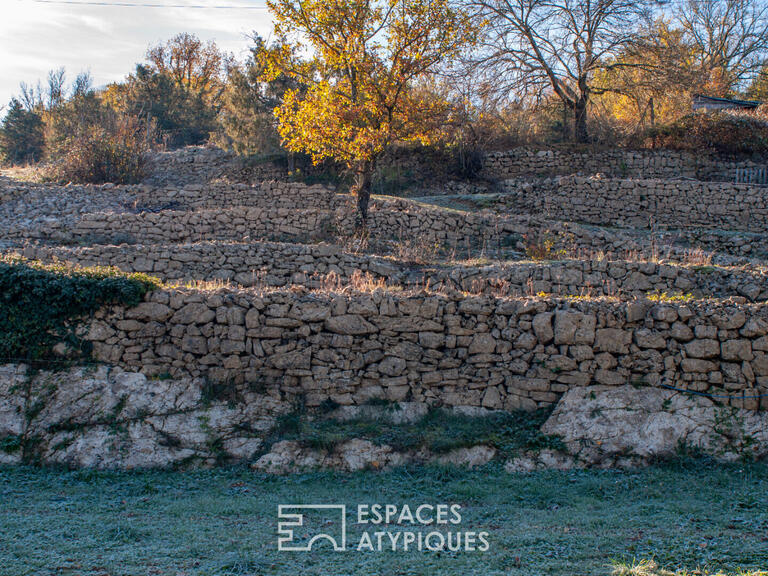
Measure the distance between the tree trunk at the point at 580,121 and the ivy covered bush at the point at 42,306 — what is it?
21.8 metres

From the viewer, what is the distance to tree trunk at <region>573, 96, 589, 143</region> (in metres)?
26.0

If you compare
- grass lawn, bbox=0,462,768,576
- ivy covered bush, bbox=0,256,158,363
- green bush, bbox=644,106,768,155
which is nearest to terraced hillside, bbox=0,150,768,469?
ivy covered bush, bbox=0,256,158,363

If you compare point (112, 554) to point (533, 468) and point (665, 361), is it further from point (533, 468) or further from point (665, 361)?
point (665, 361)

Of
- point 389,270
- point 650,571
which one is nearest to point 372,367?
point 650,571

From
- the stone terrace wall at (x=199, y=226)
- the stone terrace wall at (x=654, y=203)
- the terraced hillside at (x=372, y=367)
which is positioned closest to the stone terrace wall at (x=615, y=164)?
the stone terrace wall at (x=654, y=203)

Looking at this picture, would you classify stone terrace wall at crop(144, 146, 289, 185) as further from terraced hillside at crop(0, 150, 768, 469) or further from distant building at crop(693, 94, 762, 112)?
distant building at crop(693, 94, 762, 112)

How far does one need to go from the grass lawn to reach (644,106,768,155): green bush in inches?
803

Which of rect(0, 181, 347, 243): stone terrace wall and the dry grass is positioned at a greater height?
rect(0, 181, 347, 243): stone terrace wall

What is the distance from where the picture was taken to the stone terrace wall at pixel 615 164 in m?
23.5

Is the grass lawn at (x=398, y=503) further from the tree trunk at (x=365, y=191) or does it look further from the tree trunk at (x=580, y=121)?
the tree trunk at (x=580, y=121)

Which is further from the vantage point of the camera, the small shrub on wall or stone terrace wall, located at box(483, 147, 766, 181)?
stone terrace wall, located at box(483, 147, 766, 181)

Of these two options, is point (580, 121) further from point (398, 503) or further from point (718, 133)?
point (398, 503)

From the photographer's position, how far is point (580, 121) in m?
26.2

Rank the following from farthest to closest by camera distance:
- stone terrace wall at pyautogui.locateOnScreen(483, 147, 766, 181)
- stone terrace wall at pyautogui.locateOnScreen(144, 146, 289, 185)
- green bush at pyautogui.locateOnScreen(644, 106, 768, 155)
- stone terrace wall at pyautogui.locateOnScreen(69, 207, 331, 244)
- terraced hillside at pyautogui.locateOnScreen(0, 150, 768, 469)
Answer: stone terrace wall at pyautogui.locateOnScreen(144, 146, 289, 185) < green bush at pyautogui.locateOnScreen(644, 106, 768, 155) < stone terrace wall at pyautogui.locateOnScreen(483, 147, 766, 181) < stone terrace wall at pyautogui.locateOnScreen(69, 207, 331, 244) < terraced hillside at pyautogui.locateOnScreen(0, 150, 768, 469)
